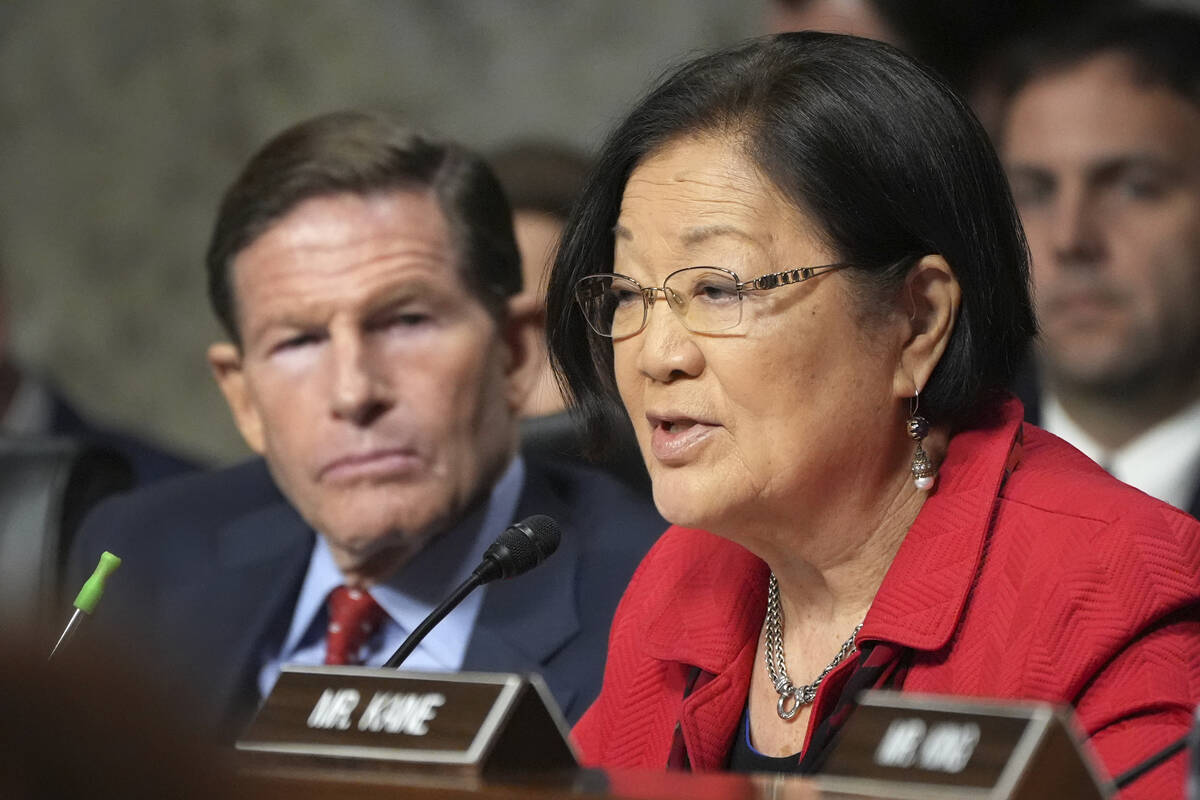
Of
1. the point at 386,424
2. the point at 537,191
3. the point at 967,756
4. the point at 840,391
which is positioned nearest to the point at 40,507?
the point at 386,424

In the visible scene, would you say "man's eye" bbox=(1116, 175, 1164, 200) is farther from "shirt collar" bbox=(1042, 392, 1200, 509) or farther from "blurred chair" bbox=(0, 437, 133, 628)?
"blurred chair" bbox=(0, 437, 133, 628)

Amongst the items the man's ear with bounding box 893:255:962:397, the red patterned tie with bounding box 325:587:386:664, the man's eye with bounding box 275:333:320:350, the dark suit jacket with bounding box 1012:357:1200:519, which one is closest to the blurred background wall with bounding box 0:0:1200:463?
the dark suit jacket with bounding box 1012:357:1200:519

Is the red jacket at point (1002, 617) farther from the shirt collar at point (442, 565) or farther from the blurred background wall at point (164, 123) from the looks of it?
the blurred background wall at point (164, 123)

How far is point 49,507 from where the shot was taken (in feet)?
9.71

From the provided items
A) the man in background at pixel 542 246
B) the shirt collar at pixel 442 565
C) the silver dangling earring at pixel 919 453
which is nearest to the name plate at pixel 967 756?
the silver dangling earring at pixel 919 453

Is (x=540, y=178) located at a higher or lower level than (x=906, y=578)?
lower

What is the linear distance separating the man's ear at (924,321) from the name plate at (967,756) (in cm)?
67

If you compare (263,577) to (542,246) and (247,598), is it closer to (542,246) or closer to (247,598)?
(247,598)

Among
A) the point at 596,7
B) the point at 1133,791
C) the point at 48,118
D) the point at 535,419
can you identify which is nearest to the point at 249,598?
the point at 535,419

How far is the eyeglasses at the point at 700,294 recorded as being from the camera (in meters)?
1.74

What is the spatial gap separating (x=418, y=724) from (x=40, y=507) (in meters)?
1.88

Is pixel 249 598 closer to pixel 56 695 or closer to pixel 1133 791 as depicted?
pixel 1133 791

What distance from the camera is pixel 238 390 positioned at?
9.61 ft

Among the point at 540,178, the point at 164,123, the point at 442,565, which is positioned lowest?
the point at 164,123
